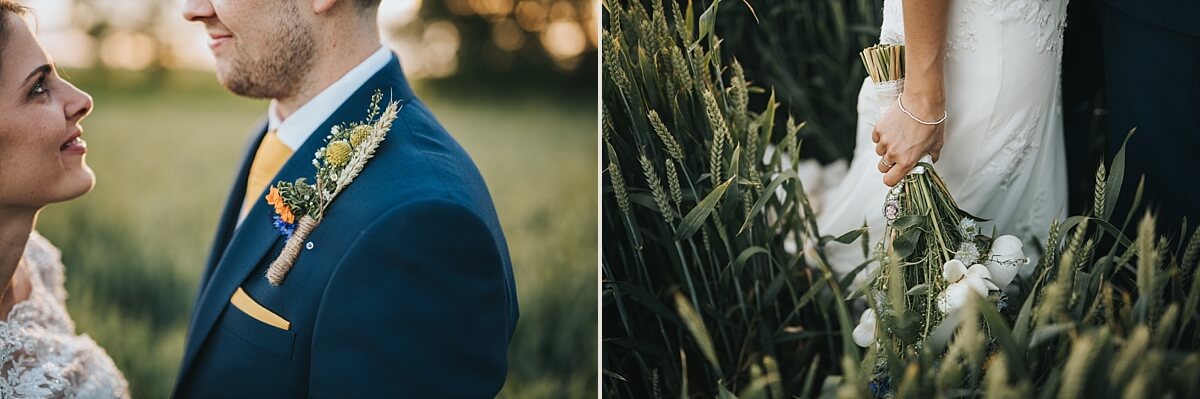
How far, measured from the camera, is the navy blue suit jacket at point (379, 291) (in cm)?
129

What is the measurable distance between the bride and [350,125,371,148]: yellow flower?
21.5 inches

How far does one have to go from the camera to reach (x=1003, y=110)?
1.50 m

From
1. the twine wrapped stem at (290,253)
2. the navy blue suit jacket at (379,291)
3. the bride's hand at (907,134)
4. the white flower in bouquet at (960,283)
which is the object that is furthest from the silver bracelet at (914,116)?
the twine wrapped stem at (290,253)

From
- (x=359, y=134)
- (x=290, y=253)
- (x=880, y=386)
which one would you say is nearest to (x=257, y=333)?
(x=290, y=253)

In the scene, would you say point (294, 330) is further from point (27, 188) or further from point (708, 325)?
point (708, 325)

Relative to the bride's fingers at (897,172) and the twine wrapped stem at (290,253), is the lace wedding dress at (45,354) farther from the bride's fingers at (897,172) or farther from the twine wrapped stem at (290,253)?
the bride's fingers at (897,172)

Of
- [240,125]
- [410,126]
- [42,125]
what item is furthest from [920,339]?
[240,125]

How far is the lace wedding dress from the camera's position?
1.45m

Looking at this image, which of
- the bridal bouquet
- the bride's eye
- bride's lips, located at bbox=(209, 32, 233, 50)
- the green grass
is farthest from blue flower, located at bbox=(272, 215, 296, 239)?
the green grass

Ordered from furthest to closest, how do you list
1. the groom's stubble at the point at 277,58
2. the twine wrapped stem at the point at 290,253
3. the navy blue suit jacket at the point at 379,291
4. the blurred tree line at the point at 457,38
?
the blurred tree line at the point at 457,38, the groom's stubble at the point at 277,58, the twine wrapped stem at the point at 290,253, the navy blue suit jacket at the point at 379,291

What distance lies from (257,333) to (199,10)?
0.62 metres

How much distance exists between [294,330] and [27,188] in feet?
1.91

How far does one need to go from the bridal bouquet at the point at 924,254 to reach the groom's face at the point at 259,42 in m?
1.05

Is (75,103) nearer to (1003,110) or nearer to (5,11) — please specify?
(5,11)
